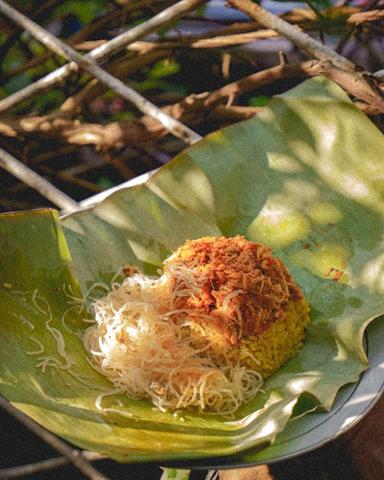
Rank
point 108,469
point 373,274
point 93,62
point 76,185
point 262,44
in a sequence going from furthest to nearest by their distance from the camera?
point 262,44 → point 76,185 → point 93,62 → point 108,469 → point 373,274

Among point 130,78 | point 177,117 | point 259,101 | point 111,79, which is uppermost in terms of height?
point 111,79

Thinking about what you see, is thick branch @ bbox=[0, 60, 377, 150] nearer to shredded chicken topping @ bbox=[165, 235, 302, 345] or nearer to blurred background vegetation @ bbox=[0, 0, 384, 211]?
blurred background vegetation @ bbox=[0, 0, 384, 211]

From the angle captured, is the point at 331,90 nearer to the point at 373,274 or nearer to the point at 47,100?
the point at 373,274

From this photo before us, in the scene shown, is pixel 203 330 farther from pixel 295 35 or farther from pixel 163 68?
pixel 163 68

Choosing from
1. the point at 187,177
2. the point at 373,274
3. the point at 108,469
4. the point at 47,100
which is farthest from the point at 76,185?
the point at 373,274

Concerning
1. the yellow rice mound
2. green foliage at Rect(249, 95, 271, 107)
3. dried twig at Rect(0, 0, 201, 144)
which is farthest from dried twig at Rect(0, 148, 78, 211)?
green foliage at Rect(249, 95, 271, 107)

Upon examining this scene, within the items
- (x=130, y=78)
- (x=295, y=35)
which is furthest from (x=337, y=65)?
(x=130, y=78)

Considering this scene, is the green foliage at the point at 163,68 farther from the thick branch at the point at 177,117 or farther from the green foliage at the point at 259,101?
the thick branch at the point at 177,117
